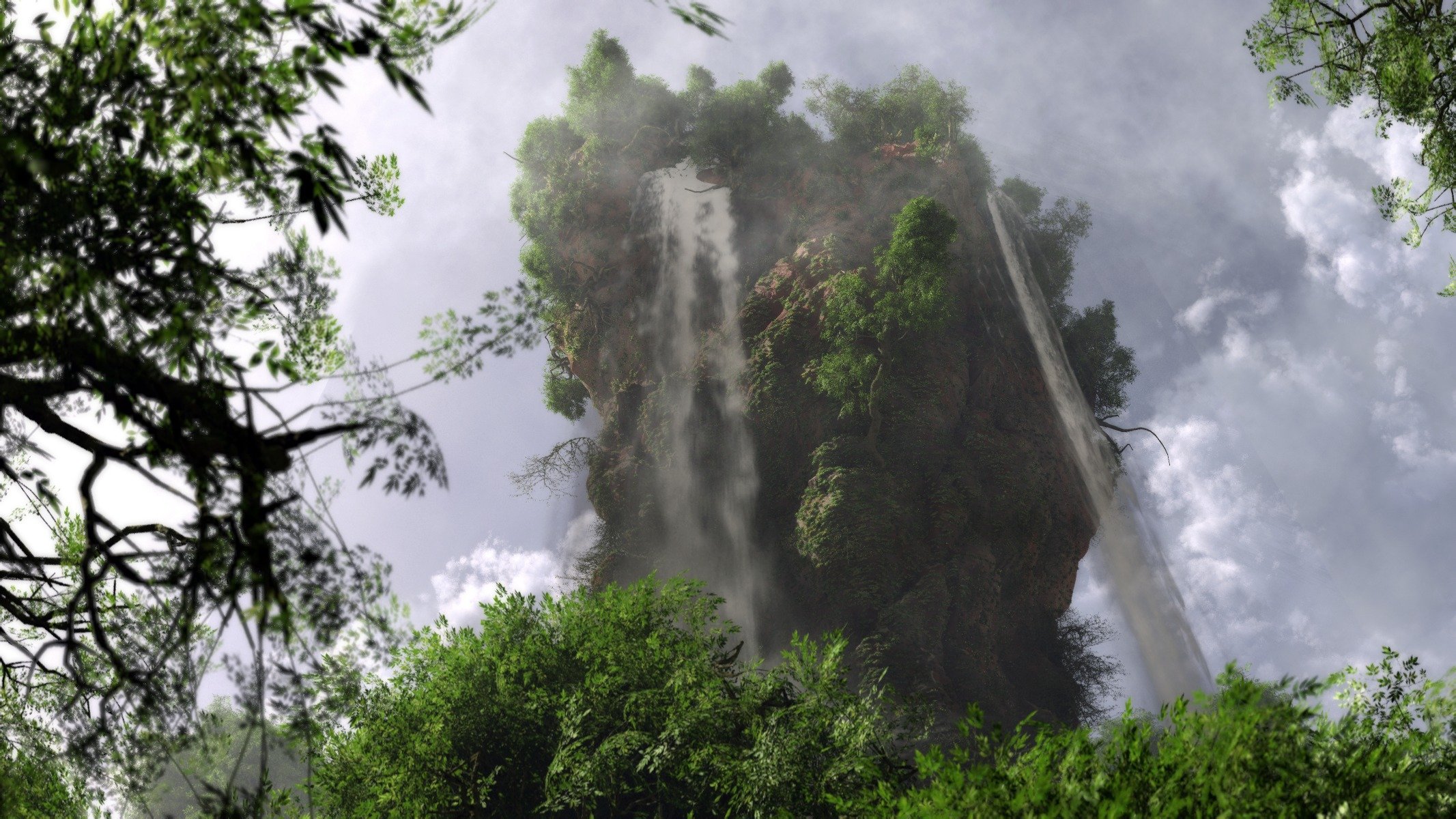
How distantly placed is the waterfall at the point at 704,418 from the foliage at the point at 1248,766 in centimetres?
1966

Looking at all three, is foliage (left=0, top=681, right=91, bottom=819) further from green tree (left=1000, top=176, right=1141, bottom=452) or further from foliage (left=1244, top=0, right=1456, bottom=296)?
green tree (left=1000, top=176, right=1141, bottom=452)

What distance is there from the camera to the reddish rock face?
24.4m

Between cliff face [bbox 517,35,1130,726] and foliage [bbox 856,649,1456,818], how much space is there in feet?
51.9

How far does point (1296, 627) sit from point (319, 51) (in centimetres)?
10558

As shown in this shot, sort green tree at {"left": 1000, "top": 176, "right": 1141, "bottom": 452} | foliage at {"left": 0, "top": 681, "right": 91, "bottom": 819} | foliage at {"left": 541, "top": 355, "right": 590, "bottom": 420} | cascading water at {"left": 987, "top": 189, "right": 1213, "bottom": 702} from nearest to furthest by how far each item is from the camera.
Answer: foliage at {"left": 0, "top": 681, "right": 91, "bottom": 819}
cascading water at {"left": 987, "top": 189, "right": 1213, "bottom": 702}
green tree at {"left": 1000, "top": 176, "right": 1141, "bottom": 452}
foliage at {"left": 541, "top": 355, "right": 590, "bottom": 420}

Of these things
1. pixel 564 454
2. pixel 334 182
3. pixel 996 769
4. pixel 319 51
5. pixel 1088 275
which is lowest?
pixel 996 769

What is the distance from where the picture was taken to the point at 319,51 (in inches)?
167

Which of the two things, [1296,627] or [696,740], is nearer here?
[696,740]

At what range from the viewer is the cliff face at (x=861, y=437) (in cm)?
2456

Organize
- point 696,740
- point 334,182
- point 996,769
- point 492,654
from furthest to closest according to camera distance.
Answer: point 492,654, point 696,740, point 996,769, point 334,182

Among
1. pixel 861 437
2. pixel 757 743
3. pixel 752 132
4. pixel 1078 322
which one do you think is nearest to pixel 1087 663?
pixel 861 437

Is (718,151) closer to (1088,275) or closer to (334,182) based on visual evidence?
(334,182)

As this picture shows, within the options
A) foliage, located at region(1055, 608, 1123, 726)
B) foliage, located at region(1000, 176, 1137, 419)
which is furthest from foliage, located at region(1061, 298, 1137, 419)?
foliage, located at region(1055, 608, 1123, 726)

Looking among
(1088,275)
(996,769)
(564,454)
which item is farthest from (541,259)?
(1088,275)
